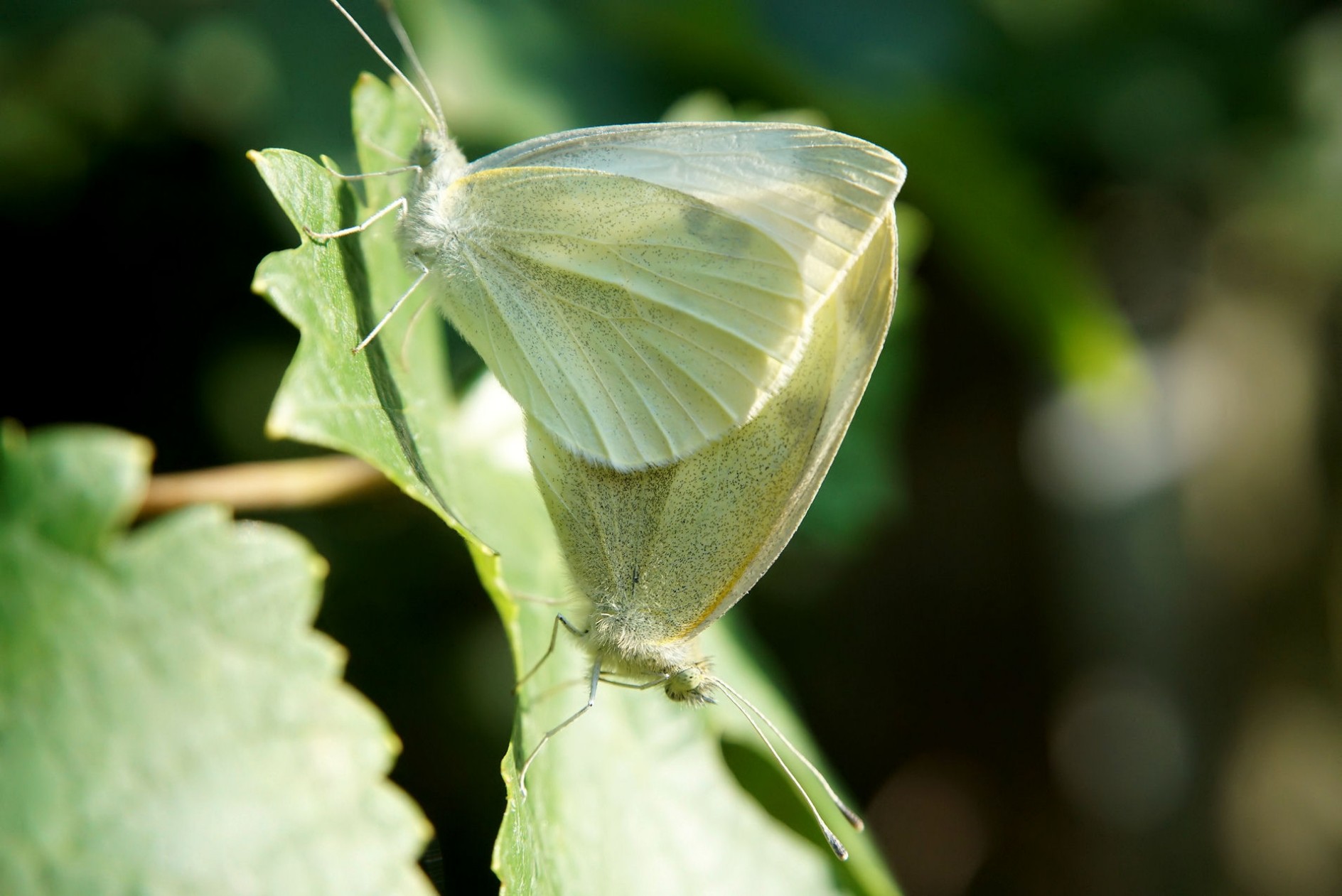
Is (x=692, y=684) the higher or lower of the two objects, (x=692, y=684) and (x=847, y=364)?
the lower

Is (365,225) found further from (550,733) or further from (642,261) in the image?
(550,733)

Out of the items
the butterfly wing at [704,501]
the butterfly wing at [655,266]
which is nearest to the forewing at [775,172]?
the butterfly wing at [655,266]

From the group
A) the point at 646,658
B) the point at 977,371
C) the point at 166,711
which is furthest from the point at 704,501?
the point at 977,371

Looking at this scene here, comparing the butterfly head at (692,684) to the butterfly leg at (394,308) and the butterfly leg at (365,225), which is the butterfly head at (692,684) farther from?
the butterfly leg at (365,225)

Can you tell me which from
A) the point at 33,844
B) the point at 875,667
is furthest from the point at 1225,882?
the point at 33,844

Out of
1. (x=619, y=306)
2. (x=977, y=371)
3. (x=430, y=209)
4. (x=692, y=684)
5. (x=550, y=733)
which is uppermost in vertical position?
(x=430, y=209)

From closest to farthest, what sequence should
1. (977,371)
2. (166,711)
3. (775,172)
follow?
(166,711) < (775,172) < (977,371)

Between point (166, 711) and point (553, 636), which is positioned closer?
point (166, 711)
